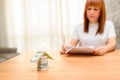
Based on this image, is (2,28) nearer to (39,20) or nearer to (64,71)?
(39,20)

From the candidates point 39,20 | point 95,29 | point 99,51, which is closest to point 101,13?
point 95,29

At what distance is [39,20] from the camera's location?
346 centimetres

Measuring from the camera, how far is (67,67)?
1.50 m

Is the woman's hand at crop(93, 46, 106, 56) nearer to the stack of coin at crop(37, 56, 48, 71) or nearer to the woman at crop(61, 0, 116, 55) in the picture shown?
the woman at crop(61, 0, 116, 55)

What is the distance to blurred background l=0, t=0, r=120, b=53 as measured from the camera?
3.41 m

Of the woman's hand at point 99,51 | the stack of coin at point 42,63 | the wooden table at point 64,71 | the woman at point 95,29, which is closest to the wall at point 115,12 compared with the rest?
the woman at point 95,29

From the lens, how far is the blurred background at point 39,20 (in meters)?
3.41

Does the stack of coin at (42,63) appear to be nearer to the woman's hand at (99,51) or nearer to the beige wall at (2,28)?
the woman's hand at (99,51)

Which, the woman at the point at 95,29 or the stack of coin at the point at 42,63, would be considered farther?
the woman at the point at 95,29

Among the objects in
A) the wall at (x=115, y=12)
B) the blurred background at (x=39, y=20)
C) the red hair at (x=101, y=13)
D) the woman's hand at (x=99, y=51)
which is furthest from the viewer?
the blurred background at (x=39, y=20)

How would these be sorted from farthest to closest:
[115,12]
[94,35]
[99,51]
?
[115,12] → [94,35] → [99,51]

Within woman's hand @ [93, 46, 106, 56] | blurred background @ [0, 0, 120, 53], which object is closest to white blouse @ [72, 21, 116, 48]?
woman's hand @ [93, 46, 106, 56]

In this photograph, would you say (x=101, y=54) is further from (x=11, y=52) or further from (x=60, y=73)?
(x=11, y=52)

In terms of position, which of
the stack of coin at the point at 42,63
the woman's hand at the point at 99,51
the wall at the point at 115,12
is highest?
the wall at the point at 115,12
